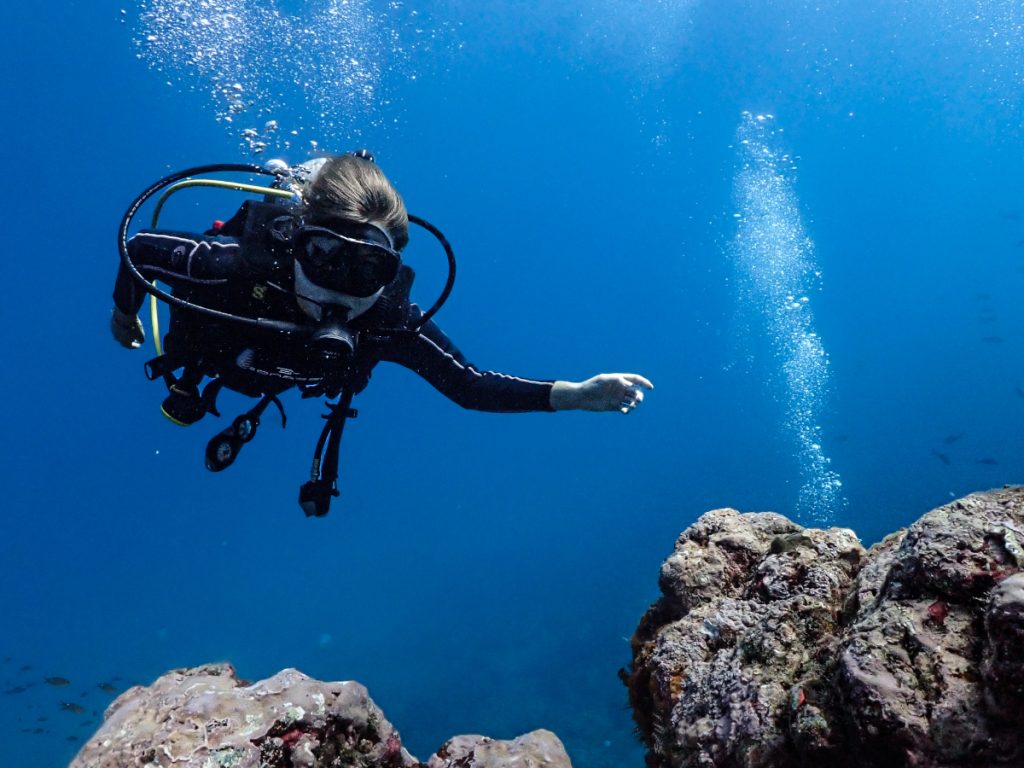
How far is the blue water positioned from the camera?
35.6 metres

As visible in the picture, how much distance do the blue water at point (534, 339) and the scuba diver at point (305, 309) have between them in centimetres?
1602

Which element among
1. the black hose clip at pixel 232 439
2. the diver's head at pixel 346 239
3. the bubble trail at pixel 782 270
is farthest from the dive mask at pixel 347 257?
the bubble trail at pixel 782 270

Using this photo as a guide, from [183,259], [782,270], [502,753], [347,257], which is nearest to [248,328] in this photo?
[183,259]

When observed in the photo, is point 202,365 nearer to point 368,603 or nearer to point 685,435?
point 368,603

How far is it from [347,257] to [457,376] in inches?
47.4

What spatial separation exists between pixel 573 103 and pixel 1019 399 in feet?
140

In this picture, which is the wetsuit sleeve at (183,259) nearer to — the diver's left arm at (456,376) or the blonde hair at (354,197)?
the blonde hair at (354,197)

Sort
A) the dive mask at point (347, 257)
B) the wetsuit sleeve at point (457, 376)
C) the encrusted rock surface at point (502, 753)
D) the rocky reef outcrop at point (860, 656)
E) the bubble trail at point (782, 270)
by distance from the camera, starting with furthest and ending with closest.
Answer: the bubble trail at point (782, 270) < the wetsuit sleeve at point (457, 376) < the dive mask at point (347, 257) < the encrusted rock surface at point (502, 753) < the rocky reef outcrop at point (860, 656)

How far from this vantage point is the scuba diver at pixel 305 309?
349 cm

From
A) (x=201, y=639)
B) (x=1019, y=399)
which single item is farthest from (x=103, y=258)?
(x=1019, y=399)

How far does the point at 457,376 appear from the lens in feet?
14.0

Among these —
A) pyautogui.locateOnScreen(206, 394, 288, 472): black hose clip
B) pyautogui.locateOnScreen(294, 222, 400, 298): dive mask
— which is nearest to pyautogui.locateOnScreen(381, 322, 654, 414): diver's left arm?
pyautogui.locateOnScreen(294, 222, 400, 298): dive mask

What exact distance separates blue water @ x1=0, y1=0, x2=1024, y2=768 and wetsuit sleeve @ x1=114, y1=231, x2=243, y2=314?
56.0ft

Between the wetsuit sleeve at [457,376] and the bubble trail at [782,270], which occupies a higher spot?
the bubble trail at [782,270]
